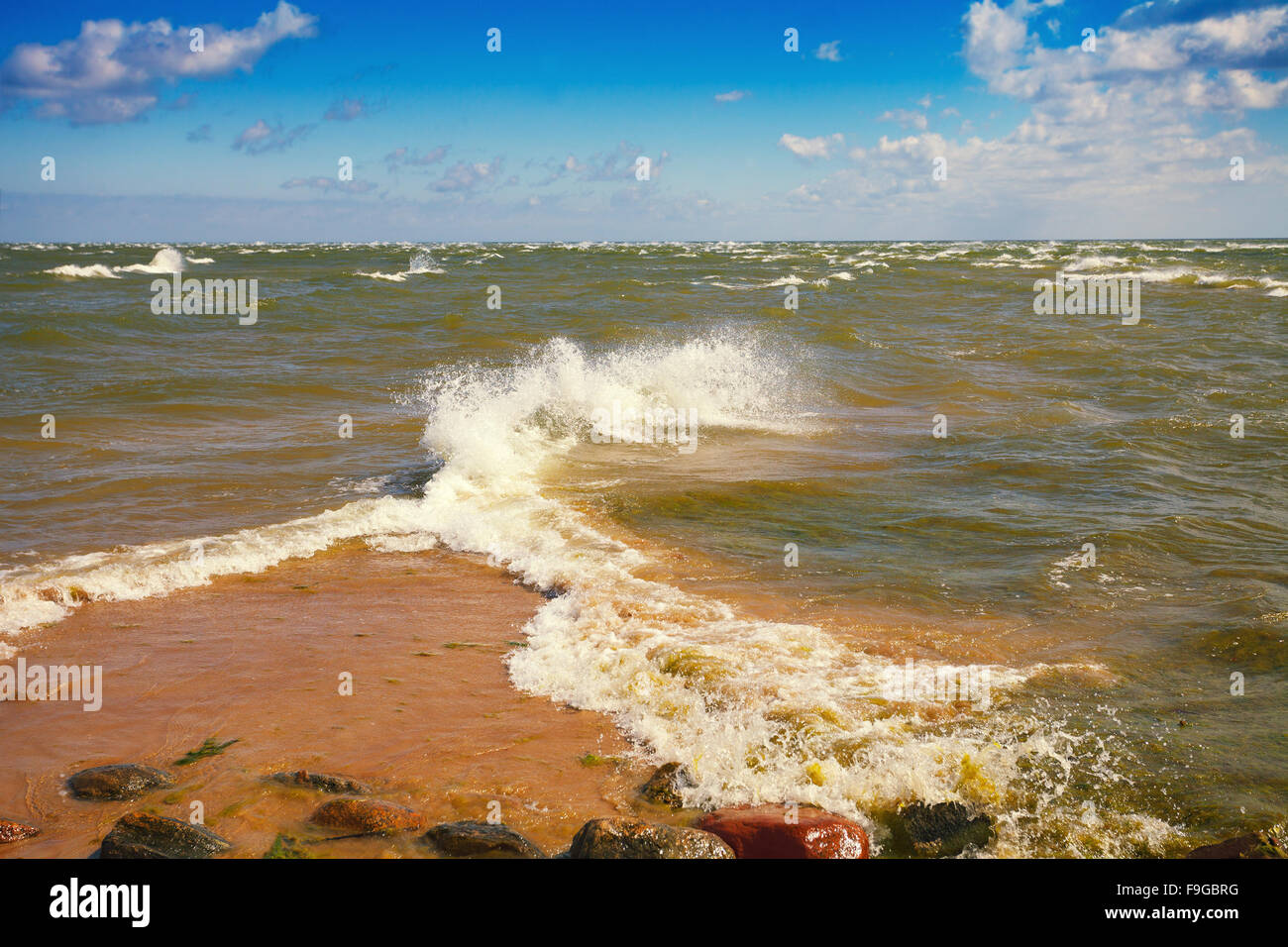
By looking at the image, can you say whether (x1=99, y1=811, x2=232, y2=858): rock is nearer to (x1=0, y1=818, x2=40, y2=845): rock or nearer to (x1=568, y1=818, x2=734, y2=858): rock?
(x1=0, y1=818, x2=40, y2=845): rock

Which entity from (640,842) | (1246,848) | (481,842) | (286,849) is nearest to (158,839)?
(286,849)

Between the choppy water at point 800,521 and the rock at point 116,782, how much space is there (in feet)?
6.29

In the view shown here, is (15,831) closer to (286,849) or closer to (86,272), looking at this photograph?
(286,849)

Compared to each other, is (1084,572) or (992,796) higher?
(1084,572)

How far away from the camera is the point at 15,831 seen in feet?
11.1

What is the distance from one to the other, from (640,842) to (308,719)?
7.36 feet

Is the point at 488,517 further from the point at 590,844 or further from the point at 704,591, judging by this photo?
the point at 590,844

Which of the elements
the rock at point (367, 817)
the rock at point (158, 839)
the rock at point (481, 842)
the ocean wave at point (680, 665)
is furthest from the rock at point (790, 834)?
the rock at point (158, 839)

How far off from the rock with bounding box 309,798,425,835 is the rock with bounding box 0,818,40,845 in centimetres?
112

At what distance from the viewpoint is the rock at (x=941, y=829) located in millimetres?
3357

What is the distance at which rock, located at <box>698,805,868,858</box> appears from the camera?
3.19 m

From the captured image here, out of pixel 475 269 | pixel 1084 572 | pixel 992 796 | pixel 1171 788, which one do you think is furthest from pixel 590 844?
pixel 475 269

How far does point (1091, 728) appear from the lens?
4.25 meters

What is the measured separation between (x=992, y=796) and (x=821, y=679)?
1.21 metres
